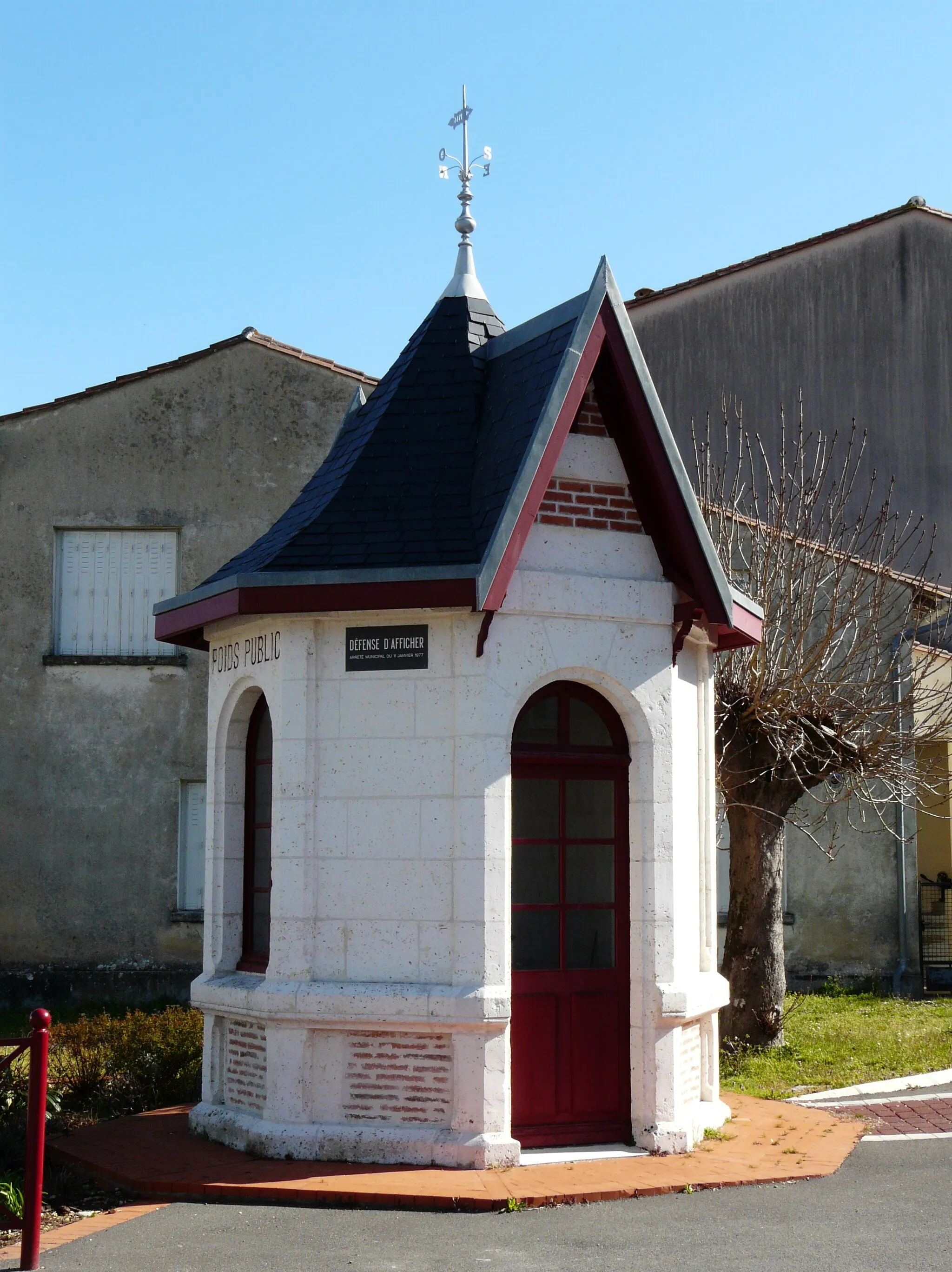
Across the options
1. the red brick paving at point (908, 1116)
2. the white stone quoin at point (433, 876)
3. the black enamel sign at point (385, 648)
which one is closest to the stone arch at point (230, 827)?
the white stone quoin at point (433, 876)

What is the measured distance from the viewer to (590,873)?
928 cm

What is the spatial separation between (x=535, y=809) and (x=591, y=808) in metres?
0.41

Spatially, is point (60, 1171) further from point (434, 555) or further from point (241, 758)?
point (434, 555)

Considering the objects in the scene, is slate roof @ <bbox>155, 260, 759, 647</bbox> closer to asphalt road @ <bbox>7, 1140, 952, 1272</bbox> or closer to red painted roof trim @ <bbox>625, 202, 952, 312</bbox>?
asphalt road @ <bbox>7, 1140, 952, 1272</bbox>

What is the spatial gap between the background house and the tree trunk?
31.1ft

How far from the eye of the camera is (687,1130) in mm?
8961

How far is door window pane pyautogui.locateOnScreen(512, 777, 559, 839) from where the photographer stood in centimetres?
915

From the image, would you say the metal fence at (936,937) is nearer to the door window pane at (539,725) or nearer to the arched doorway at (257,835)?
the door window pane at (539,725)

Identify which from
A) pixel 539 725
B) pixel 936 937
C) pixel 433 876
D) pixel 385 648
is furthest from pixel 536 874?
pixel 936 937

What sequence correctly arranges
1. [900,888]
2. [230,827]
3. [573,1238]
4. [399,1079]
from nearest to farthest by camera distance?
1. [573,1238]
2. [399,1079]
3. [230,827]
4. [900,888]

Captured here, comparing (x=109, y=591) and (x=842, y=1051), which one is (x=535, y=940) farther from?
(x=109, y=591)

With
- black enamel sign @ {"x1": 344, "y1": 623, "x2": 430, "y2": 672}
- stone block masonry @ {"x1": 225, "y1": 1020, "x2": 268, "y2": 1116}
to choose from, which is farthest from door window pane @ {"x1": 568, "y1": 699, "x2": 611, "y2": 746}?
stone block masonry @ {"x1": 225, "y1": 1020, "x2": 268, "y2": 1116}

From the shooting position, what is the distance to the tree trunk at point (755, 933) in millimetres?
13133

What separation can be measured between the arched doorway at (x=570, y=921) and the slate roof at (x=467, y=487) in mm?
1139
